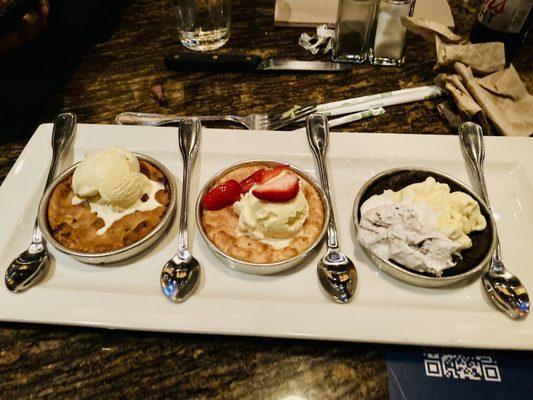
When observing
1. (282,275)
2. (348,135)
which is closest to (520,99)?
(348,135)

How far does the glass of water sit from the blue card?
1764mm

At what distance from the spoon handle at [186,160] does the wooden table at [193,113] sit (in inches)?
9.4

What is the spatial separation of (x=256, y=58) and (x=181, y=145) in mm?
670

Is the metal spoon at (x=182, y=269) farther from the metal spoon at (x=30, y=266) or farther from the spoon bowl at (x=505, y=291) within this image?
the spoon bowl at (x=505, y=291)

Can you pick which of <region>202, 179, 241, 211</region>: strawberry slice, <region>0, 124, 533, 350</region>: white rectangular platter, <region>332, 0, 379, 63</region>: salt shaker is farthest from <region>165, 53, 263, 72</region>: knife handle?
<region>202, 179, 241, 211</region>: strawberry slice

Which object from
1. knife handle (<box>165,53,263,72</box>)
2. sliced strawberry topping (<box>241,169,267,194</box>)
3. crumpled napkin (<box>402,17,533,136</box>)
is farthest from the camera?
knife handle (<box>165,53,263,72</box>)

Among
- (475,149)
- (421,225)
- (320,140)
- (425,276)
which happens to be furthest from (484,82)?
(425,276)

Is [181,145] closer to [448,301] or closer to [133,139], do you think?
[133,139]

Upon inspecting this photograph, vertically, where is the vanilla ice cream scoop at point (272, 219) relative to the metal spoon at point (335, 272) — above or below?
above

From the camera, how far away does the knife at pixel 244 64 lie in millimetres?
1910

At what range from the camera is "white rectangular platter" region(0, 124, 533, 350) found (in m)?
1.06

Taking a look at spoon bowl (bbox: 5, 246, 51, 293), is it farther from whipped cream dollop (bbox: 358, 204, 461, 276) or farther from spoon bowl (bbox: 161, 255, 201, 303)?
whipped cream dollop (bbox: 358, 204, 461, 276)

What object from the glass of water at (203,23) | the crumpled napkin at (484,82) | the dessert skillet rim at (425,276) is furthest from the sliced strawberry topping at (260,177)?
the glass of water at (203,23)

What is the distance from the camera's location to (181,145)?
5.03ft
